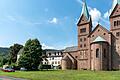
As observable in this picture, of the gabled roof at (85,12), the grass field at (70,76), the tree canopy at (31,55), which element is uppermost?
the gabled roof at (85,12)

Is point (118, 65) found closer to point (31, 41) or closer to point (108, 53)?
point (108, 53)

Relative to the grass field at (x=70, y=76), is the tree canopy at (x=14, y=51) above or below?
above

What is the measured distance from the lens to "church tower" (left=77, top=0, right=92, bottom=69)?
97.7m

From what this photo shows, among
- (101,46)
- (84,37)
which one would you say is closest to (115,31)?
(101,46)

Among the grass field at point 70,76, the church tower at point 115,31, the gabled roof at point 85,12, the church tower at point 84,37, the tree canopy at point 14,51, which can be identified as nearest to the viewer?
the grass field at point 70,76

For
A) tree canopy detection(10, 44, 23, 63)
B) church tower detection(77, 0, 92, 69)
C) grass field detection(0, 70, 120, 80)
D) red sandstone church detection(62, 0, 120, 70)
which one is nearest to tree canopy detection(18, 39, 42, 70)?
red sandstone church detection(62, 0, 120, 70)

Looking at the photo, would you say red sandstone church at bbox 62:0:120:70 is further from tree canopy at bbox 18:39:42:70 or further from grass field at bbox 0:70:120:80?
grass field at bbox 0:70:120:80

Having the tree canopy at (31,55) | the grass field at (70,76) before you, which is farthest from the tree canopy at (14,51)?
the grass field at (70,76)

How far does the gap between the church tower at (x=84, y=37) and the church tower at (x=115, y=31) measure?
38.0ft

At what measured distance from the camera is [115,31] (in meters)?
87.4

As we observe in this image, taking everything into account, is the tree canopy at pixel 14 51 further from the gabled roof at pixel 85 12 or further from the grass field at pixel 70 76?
the grass field at pixel 70 76

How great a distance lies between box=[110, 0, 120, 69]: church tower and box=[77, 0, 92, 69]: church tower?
11.6 m

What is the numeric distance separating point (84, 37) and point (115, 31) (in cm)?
1703

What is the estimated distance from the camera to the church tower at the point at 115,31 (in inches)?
3393
